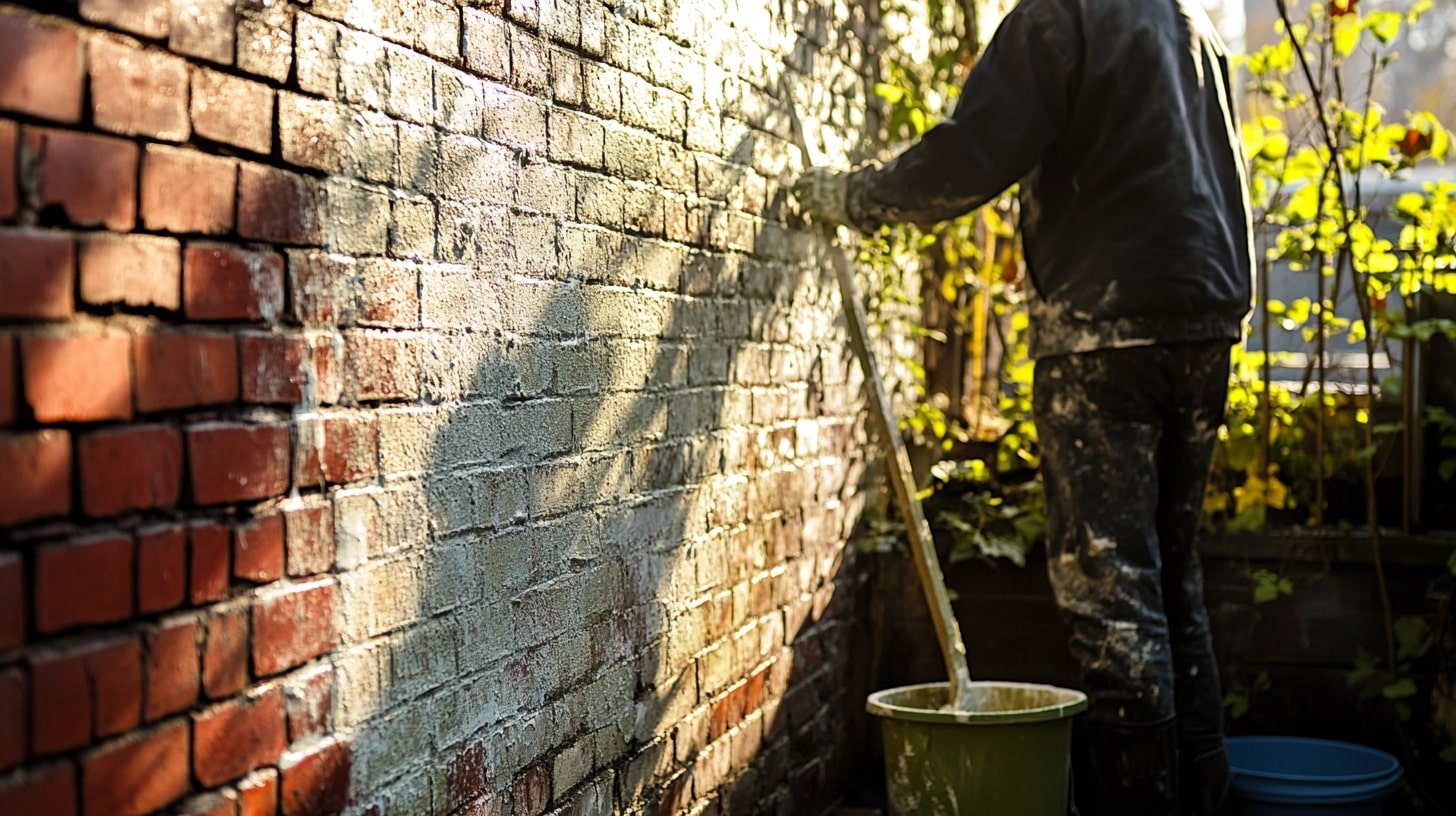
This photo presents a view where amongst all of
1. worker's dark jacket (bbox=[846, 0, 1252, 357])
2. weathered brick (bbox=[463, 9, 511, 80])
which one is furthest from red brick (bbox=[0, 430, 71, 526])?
worker's dark jacket (bbox=[846, 0, 1252, 357])

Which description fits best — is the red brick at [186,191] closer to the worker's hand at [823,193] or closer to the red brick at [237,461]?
the red brick at [237,461]

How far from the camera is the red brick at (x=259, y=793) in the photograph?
1542 mm

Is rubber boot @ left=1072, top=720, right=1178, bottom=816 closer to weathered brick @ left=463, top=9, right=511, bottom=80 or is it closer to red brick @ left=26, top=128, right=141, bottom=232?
weathered brick @ left=463, top=9, right=511, bottom=80

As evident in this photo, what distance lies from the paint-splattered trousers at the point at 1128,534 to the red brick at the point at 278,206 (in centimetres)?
208

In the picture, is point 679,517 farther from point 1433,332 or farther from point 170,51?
point 1433,332

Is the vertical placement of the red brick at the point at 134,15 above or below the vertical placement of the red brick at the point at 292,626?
above

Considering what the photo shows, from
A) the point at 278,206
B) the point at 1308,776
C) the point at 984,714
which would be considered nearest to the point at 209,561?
the point at 278,206

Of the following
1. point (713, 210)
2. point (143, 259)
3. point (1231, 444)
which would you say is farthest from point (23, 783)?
point (1231, 444)

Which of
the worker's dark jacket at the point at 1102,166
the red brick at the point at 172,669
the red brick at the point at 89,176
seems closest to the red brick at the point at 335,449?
the red brick at the point at 172,669

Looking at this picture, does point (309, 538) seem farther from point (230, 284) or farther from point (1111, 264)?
point (1111, 264)

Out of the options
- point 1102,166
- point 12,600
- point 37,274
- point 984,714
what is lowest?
point 984,714

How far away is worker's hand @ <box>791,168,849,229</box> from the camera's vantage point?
338cm

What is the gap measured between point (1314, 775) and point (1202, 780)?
51cm

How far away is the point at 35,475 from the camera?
4.15ft
